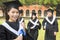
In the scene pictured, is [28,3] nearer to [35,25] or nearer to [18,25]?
[35,25]

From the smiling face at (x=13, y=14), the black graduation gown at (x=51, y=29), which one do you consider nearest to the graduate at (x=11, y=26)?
the smiling face at (x=13, y=14)

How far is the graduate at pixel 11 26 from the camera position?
6.02 meters

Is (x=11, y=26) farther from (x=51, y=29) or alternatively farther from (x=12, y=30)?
(x=51, y=29)

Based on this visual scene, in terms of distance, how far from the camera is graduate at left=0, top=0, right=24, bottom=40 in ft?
19.7

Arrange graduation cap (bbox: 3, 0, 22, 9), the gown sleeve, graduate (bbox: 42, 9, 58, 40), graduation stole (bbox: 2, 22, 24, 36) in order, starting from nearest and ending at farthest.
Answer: the gown sleeve < graduation stole (bbox: 2, 22, 24, 36) < graduation cap (bbox: 3, 0, 22, 9) < graduate (bbox: 42, 9, 58, 40)

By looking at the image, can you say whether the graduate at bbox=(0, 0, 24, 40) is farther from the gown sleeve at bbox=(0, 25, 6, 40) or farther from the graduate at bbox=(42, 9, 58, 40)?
the graduate at bbox=(42, 9, 58, 40)

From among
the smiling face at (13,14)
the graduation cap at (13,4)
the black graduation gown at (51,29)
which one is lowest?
the black graduation gown at (51,29)

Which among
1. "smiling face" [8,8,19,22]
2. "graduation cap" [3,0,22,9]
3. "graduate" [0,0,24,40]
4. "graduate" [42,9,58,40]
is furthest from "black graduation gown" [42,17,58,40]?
"smiling face" [8,8,19,22]

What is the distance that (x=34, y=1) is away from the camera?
40406 mm

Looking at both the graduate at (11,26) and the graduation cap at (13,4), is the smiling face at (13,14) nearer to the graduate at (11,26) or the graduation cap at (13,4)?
the graduate at (11,26)

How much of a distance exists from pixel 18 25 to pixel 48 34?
23.8 ft

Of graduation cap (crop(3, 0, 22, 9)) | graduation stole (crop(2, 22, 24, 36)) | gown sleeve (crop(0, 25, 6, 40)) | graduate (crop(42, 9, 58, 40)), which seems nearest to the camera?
gown sleeve (crop(0, 25, 6, 40))

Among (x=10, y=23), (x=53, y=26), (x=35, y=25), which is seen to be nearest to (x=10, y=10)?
(x=10, y=23)

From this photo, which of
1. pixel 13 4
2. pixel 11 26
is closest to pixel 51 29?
pixel 13 4
